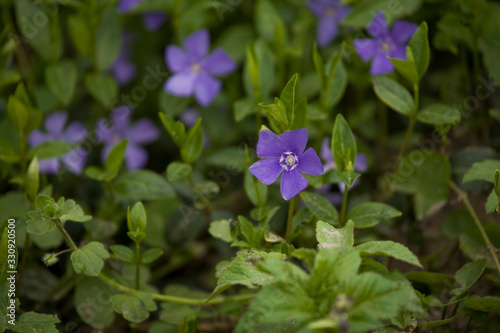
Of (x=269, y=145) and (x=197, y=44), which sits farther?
(x=197, y=44)

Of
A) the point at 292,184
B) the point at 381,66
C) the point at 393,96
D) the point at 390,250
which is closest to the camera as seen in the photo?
the point at 390,250

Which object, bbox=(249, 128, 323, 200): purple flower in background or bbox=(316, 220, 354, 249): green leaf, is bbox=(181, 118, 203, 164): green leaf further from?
bbox=(316, 220, 354, 249): green leaf

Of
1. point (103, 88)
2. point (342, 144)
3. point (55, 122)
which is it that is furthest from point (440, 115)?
point (55, 122)

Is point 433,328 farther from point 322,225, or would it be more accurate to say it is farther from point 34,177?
point 34,177

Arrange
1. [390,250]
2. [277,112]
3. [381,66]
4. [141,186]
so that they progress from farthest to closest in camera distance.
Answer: [381,66] → [141,186] → [277,112] → [390,250]

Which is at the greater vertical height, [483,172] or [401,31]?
[401,31]

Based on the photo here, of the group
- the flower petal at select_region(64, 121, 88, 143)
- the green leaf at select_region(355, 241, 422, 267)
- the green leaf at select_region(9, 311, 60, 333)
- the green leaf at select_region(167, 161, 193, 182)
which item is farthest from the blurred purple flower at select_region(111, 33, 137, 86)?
the green leaf at select_region(355, 241, 422, 267)

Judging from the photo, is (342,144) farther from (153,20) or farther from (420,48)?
(153,20)
